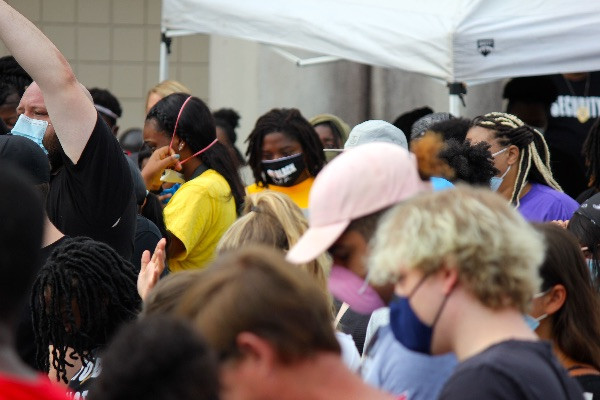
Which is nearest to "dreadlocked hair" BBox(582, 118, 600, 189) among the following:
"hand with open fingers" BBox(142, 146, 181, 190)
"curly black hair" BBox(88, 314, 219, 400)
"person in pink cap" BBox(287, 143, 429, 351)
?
"hand with open fingers" BBox(142, 146, 181, 190)

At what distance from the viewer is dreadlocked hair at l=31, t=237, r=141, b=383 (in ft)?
10.7

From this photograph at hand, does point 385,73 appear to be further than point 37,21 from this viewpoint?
No

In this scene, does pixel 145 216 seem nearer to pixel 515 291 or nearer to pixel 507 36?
pixel 507 36

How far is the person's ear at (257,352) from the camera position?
1.89 metres

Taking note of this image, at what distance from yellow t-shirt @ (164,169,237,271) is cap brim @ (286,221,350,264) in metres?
2.50

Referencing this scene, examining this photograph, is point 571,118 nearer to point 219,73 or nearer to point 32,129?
point 219,73

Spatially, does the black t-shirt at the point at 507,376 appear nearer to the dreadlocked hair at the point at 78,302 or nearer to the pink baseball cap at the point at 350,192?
the pink baseball cap at the point at 350,192

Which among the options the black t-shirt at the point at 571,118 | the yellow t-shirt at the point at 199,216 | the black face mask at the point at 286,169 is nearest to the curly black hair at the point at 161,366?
the yellow t-shirt at the point at 199,216

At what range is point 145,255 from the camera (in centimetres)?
345

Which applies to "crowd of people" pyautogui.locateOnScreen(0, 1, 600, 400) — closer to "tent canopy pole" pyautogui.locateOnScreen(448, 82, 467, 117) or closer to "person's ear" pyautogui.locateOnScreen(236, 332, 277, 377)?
"person's ear" pyautogui.locateOnScreen(236, 332, 277, 377)

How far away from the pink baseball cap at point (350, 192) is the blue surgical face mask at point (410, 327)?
257 mm

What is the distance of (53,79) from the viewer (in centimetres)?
364

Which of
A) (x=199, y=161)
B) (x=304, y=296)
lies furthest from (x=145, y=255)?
(x=199, y=161)

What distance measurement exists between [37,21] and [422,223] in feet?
30.0
